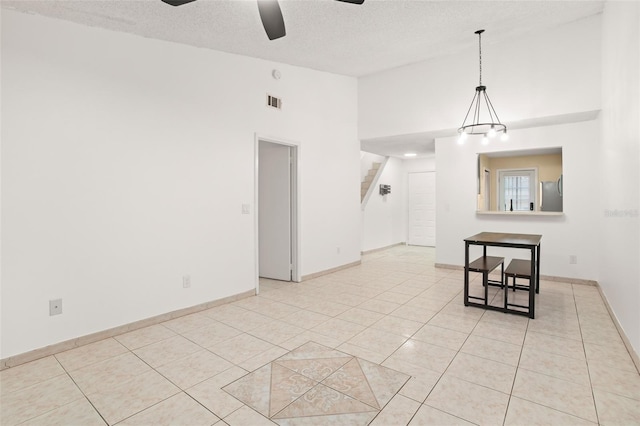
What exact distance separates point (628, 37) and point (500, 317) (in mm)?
2649

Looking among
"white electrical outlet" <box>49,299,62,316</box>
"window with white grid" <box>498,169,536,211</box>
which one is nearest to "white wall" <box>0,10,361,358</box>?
"white electrical outlet" <box>49,299,62,316</box>

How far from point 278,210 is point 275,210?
62 mm

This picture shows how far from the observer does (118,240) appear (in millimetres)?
3039

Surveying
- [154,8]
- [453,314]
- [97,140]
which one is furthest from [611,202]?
[97,140]

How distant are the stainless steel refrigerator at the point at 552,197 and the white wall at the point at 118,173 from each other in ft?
14.2

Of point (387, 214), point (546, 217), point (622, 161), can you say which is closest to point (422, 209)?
point (387, 214)

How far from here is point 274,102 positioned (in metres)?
4.52

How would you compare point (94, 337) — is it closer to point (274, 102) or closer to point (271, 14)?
point (271, 14)

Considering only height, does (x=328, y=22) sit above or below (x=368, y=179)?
above

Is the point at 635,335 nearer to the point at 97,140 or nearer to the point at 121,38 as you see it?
the point at 97,140

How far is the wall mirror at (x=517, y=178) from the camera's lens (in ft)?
21.5

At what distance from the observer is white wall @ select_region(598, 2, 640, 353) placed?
243 cm

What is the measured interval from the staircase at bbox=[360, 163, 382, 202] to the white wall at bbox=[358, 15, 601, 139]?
82.7 inches

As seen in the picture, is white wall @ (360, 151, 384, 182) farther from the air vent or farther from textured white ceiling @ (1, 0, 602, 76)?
the air vent
